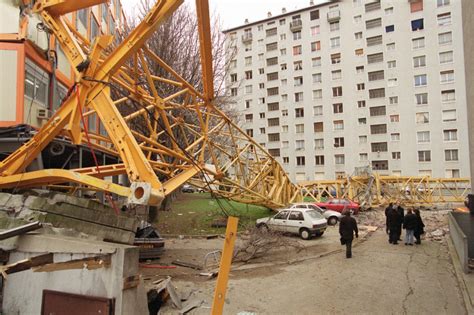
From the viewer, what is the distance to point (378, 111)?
4891 centimetres

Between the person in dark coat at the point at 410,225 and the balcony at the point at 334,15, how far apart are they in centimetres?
4587

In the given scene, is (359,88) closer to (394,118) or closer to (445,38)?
(394,118)

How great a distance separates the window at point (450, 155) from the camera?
4384 centimetres

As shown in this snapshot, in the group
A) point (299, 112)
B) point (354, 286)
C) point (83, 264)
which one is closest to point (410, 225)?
point (354, 286)

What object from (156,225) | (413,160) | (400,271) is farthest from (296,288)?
(413,160)

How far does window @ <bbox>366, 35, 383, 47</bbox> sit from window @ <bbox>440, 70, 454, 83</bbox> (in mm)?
9278

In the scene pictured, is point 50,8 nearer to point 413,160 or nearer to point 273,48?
point 413,160

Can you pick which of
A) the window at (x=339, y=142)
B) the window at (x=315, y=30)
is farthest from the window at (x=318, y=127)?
the window at (x=315, y=30)

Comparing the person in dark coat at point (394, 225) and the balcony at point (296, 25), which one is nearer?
the person in dark coat at point (394, 225)

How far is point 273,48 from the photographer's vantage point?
2319 inches

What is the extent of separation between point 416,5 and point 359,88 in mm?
12971

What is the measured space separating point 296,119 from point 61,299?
170ft

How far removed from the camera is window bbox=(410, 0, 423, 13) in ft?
156

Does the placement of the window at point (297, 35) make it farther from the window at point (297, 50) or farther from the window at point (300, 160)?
the window at point (300, 160)
